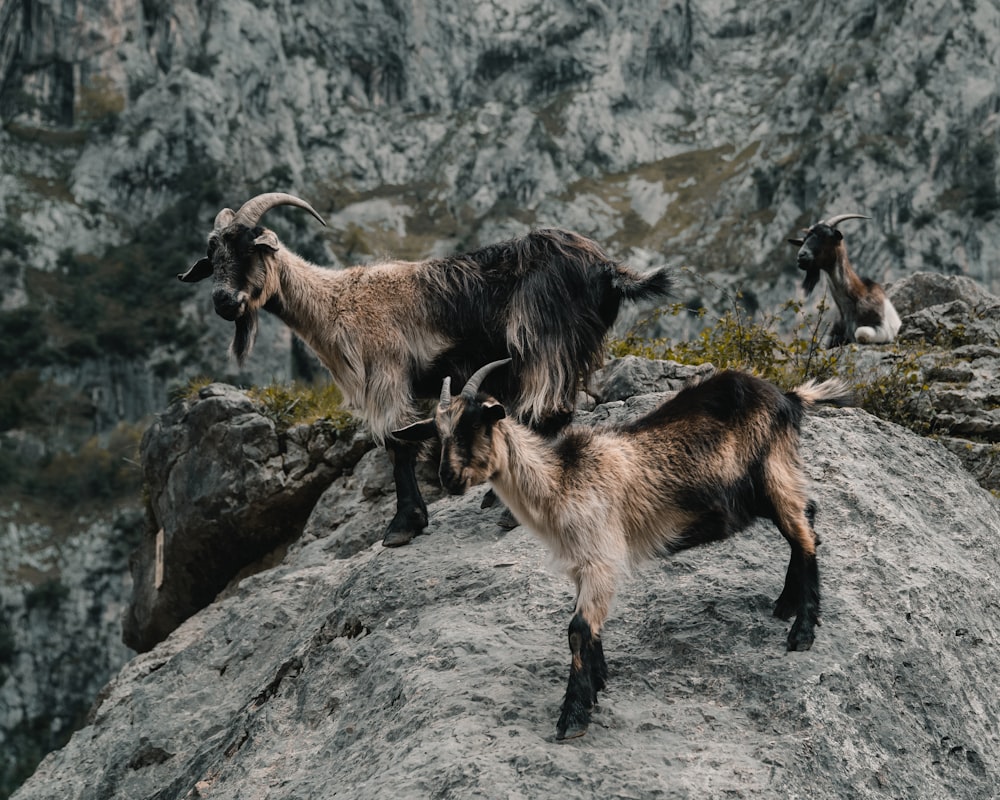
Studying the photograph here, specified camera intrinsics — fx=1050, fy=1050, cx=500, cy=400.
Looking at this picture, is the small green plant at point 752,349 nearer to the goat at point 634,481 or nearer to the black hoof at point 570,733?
the goat at point 634,481

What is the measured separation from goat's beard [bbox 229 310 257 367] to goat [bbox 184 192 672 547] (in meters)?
0.02

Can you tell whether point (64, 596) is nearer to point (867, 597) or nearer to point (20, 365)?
point (20, 365)

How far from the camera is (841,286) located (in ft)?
43.1

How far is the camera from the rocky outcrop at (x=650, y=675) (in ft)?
16.6

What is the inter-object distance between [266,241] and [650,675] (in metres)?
4.60

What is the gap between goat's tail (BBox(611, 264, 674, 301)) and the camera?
759 cm

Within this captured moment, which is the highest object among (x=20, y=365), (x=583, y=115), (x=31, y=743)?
(x=583, y=115)

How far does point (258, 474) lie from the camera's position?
433 inches

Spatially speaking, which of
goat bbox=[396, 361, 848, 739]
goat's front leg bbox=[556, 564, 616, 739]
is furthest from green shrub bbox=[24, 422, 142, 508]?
goat's front leg bbox=[556, 564, 616, 739]

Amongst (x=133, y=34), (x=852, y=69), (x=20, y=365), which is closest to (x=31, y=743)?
(x=20, y=365)

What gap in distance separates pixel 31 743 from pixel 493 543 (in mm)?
60868

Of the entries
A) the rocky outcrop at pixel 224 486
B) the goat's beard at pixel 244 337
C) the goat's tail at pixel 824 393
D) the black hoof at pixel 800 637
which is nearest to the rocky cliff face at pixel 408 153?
the rocky outcrop at pixel 224 486

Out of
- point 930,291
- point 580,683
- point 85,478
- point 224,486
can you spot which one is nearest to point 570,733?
point 580,683

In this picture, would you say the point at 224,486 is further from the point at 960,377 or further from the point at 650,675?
the point at 960,377
